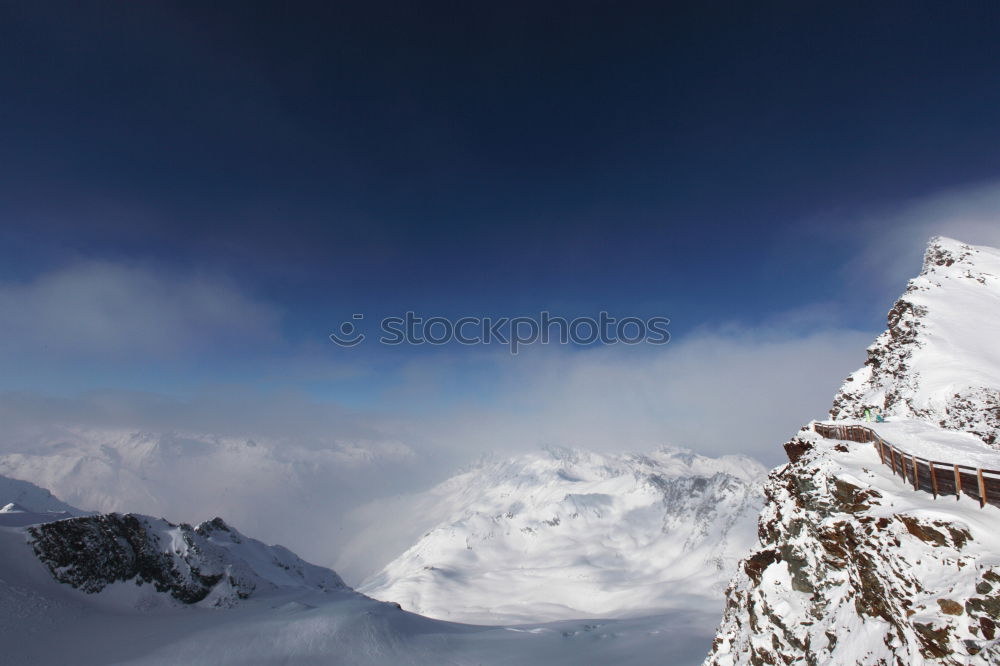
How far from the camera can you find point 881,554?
1658cm

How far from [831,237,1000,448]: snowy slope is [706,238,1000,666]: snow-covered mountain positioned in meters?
0.20

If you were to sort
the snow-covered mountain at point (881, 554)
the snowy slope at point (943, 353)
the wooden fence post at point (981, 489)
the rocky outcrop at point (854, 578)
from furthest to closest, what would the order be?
1. the snowy slope at point (943, 353)
2. the wooden fence post at point (981, 489)
3. the snow-covered mountain at point (881, 554)
4. the rocky outcrop at point (854, 578)

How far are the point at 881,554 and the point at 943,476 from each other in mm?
3826

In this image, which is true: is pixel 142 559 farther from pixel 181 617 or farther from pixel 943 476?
pixel 943 476

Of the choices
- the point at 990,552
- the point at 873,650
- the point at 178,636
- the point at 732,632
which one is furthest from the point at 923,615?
the point at 178,636

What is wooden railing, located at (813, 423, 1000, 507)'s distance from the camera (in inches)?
571

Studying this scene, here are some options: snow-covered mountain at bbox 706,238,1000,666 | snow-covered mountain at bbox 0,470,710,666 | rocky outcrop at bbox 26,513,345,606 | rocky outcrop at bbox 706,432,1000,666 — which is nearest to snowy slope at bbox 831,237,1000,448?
snow-covered mountain at bbox 706,238,1000,666

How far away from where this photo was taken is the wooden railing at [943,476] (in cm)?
1450

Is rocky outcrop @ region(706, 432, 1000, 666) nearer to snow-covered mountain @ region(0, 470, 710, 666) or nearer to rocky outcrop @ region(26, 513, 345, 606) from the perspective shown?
snow-covered mountain @ region(0, 470, 710, 666)

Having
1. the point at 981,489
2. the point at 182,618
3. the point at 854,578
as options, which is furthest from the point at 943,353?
the point at 182,618

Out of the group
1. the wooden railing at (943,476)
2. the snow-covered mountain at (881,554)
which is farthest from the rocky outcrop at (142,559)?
the wooden railing at (943,476)

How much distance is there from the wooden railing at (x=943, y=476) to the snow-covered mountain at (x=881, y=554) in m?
0.38

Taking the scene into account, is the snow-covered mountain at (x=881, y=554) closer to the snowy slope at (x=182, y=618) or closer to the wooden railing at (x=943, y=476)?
the wooden railing at (x=943, y=476)

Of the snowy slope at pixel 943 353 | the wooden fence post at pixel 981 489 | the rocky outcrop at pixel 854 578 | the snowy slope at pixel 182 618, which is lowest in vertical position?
the snowy slope at pixel 182 618
